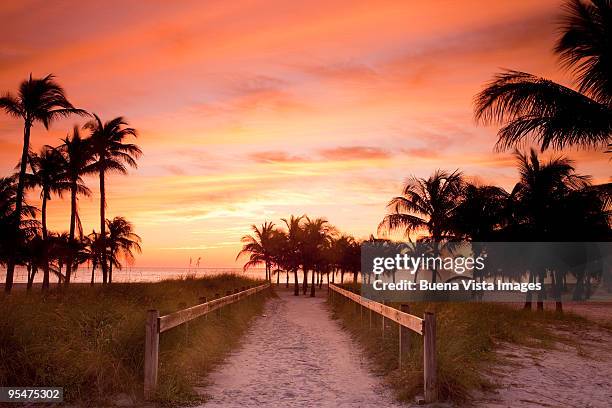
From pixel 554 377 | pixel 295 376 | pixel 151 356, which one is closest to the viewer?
pixel 151 356

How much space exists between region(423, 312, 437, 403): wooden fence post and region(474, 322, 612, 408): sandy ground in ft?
2.21

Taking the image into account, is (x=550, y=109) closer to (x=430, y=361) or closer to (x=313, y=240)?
(x=430, y=361)

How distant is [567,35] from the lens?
539 inches

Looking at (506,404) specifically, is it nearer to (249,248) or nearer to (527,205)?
(527,205)

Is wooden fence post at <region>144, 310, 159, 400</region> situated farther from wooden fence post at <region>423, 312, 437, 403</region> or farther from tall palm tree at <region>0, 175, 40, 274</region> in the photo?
tall palm tree at <region>0, 175, 40, 274</region>

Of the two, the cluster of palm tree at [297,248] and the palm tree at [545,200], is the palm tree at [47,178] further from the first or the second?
the palm tree at [545,200]

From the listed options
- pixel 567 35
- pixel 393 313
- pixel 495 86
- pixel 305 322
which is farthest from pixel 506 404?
pixel 305 322

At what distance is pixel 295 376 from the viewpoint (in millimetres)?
9164

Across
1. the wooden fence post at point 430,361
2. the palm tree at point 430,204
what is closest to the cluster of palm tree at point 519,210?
the palm tree at point 430,204

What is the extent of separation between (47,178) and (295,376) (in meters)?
39.0

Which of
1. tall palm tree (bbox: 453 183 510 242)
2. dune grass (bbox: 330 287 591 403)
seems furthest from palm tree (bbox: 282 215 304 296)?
dune grass (bbox: 330 287 591 403)

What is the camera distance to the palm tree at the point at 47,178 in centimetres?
4038

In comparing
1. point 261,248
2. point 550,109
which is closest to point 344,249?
point 261,248

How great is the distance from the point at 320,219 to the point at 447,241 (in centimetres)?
1169
